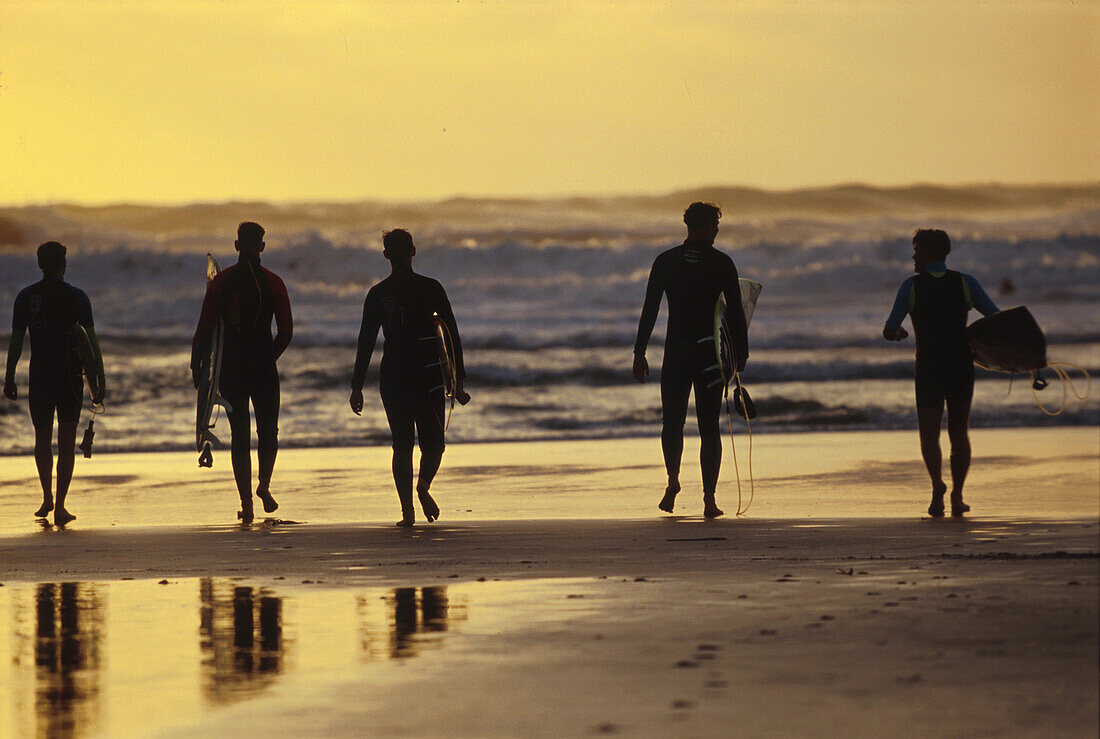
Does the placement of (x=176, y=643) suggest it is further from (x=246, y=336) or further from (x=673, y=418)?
(x=673, y=418)

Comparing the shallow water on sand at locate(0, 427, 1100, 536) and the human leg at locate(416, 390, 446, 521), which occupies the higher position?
the human leg at locate(416, 390, 446, 521)

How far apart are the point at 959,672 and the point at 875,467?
26.9 ft

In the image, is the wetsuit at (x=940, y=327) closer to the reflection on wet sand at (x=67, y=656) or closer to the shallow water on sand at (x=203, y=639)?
the shallow water on sand at (x=203, y=639)

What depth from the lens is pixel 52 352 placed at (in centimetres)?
1052

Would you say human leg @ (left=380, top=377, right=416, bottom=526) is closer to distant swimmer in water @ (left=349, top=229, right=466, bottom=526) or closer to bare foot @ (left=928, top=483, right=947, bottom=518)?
distant swimmer in water @ (left=349, top=229, right=466, bottom=526)

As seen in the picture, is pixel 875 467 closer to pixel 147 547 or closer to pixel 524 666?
pixel 147 547

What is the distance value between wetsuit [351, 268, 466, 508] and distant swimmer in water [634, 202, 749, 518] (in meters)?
1.30

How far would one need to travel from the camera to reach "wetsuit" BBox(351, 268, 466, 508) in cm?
988

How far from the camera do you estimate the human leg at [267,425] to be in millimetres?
10289

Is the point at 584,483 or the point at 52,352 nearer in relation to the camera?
the point at 52,352

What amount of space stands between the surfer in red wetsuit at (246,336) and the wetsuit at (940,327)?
3.87 metres

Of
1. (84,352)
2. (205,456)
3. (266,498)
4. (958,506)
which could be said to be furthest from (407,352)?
(958,506)

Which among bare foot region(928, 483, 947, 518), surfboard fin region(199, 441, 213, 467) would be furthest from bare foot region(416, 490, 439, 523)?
bare foot region(928, 483, 947, 518)

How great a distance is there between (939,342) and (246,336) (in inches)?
170
